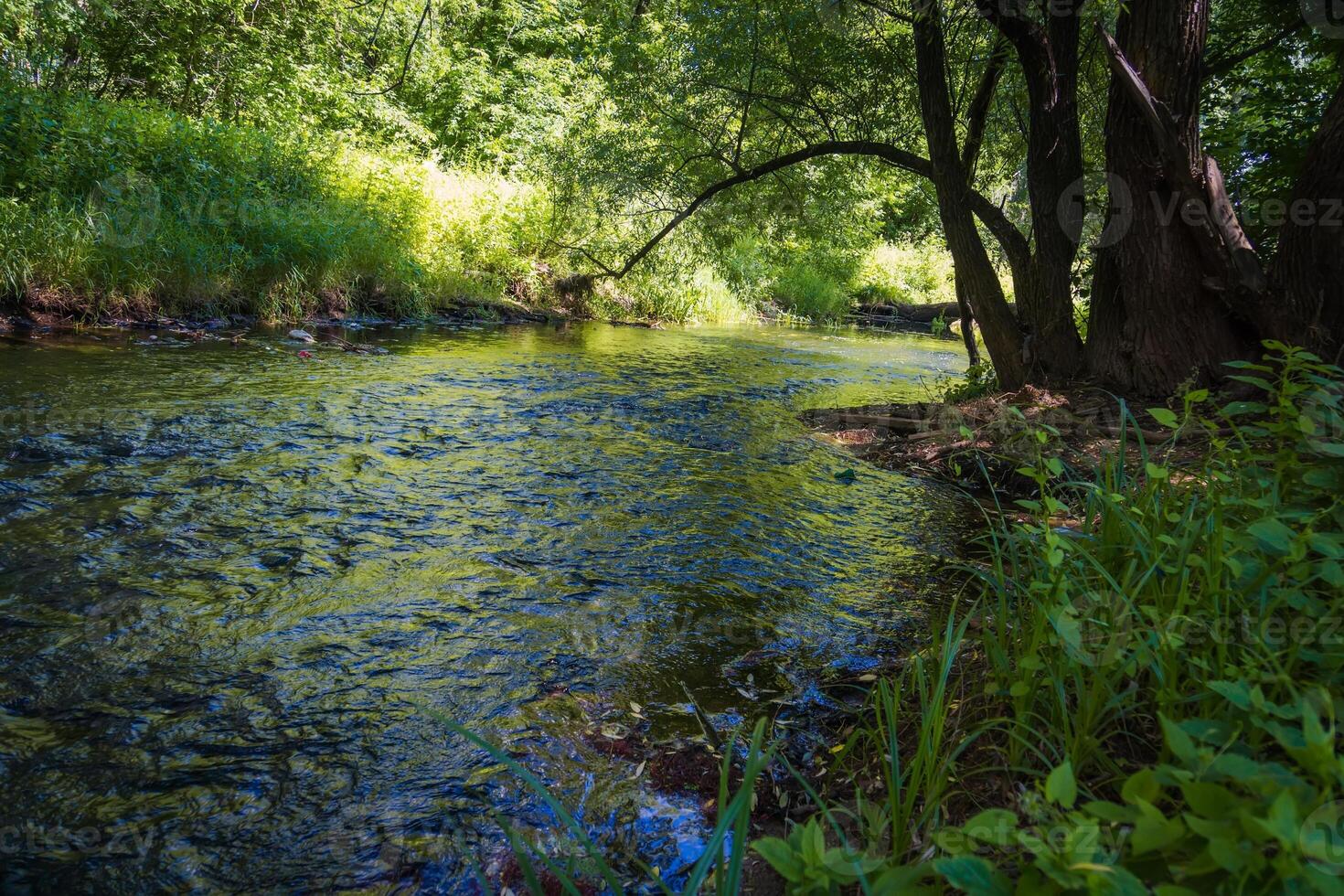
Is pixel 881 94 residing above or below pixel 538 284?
above

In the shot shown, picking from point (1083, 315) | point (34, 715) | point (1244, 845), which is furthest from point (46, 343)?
point (1083, 315)

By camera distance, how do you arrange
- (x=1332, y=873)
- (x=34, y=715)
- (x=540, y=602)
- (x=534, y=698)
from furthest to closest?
(x=540, y=602)
(x=534, y=698)
(x=34, y=715)
(x=1332, y=873)

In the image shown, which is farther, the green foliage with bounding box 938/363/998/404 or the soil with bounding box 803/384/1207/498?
the green foliage with bounding box 938/363/998/404

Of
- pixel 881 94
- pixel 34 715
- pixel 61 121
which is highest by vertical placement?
pixel 881 94

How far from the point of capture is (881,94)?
26.3ft

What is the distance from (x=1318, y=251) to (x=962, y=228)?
8.30 ft

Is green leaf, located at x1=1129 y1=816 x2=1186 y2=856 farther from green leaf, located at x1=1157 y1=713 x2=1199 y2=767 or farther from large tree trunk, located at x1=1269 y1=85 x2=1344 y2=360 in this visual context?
large tree trunk, located at x1=1269 y1=85 x2=1344 y2=360

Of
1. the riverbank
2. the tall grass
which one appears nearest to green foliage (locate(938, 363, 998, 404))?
the riverbank

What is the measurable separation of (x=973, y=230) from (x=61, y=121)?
34.1 feet

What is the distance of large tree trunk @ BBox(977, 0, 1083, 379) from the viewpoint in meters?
6.18

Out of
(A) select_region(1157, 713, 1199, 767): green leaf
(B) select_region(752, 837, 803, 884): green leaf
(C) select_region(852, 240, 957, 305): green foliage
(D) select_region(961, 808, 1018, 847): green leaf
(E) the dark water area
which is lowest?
(E) the dark water area

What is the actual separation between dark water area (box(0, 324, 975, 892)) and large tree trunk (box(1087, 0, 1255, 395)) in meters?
2.17

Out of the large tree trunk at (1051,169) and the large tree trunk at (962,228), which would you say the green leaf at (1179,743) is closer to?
the large tree trunk at (1051,169)

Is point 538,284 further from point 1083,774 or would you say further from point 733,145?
point 1083,774
